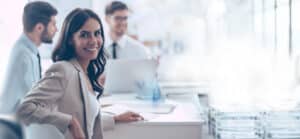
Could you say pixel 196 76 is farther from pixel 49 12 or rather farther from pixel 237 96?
pixel 49 12

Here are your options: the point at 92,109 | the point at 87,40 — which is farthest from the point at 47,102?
the point at 87,40

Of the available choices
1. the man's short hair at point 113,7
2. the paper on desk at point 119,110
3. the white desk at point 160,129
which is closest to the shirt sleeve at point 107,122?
the white desk at point 160,129

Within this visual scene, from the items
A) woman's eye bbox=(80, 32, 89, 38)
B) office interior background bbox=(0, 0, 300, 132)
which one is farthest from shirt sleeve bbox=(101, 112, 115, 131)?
office interior background bbox=(0, 0, 300, 132)

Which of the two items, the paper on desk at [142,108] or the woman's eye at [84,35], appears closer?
the woman's eye at [84,35]

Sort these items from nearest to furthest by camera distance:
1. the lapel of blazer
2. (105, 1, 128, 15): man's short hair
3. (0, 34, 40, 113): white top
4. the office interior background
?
the lapel of blazer → (0, 34, 40, 113): white top → the office interior background → (105, 1, 128, 15): man's short hair

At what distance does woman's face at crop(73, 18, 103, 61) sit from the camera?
1.35 meters

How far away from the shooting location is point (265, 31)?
2449mm

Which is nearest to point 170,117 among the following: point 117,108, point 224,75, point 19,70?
point 117,108

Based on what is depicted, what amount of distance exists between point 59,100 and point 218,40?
62.5 inches

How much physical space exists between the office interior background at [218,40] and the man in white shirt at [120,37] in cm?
5

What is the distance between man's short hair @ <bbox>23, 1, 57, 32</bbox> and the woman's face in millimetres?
476

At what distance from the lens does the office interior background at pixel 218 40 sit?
229 cm

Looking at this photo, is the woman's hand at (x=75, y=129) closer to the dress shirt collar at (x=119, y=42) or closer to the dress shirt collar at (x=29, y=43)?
the dress shirt collar at (x=29, y=43)

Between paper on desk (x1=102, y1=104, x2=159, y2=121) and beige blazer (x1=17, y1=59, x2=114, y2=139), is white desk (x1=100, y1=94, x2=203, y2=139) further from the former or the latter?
beige blazer (x1=17, y1=59, x2=114, y2=139)
